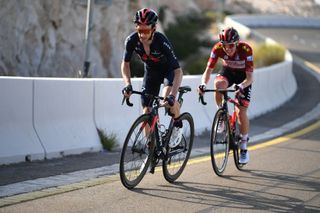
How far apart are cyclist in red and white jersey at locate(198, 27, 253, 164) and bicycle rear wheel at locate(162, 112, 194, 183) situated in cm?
54

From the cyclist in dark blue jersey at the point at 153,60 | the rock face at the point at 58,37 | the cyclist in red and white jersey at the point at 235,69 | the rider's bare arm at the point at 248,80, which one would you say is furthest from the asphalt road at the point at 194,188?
the rock face at the point at 58,37

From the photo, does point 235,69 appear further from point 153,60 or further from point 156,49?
point 156,49

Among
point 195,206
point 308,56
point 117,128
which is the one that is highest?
point 195,206

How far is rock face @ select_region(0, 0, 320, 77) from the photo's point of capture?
1823cm

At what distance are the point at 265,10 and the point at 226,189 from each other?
110177mm

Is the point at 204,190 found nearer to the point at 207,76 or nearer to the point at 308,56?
the point at 207,76

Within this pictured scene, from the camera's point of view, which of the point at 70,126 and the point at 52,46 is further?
the point at 52,46

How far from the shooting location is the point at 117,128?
38.5 feet

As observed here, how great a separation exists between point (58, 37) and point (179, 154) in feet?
40.6

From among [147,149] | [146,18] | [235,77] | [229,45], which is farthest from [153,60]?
[235,77]

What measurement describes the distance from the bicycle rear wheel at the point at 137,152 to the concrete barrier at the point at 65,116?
2.04m

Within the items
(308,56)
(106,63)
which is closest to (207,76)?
(106,63)

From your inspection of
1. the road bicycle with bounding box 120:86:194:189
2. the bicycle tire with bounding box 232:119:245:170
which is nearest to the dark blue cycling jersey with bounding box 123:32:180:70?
the road bicycle with bounding box 120:86:194:189

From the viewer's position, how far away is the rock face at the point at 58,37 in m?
18.2
